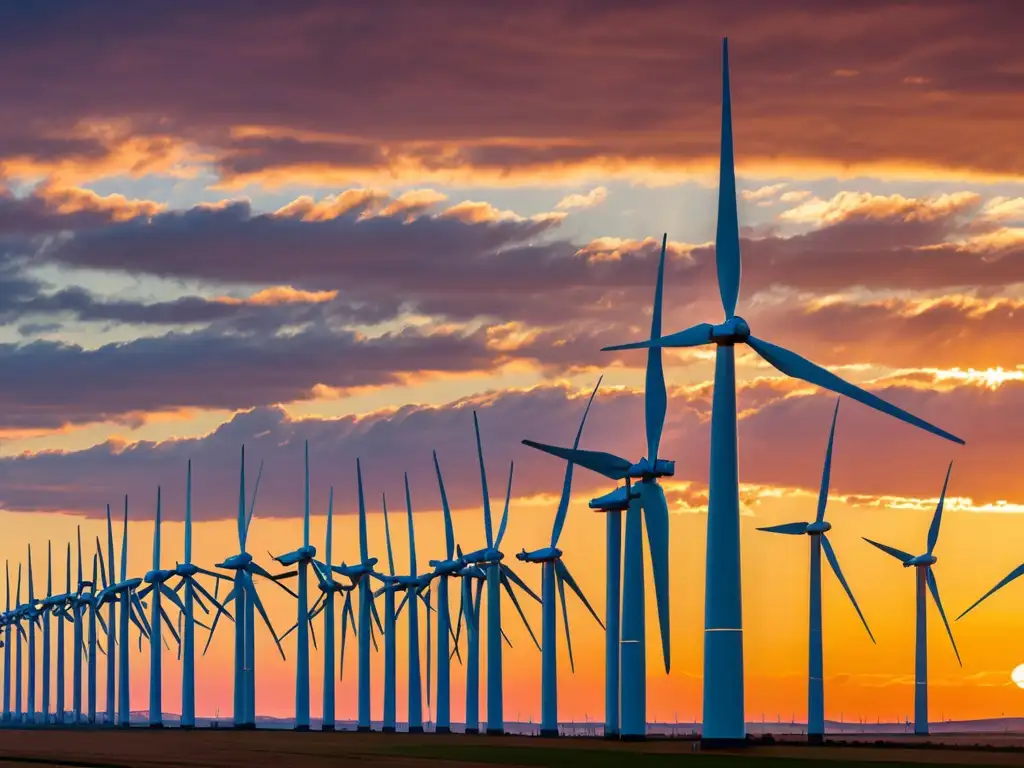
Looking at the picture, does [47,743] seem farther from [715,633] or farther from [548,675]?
[715,633]

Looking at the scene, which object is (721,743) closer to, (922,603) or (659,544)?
(659,544)

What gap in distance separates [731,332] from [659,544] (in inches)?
984

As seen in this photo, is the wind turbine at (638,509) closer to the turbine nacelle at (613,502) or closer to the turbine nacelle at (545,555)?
the turbine nacelle at (613,502)

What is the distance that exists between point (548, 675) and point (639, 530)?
39124mm

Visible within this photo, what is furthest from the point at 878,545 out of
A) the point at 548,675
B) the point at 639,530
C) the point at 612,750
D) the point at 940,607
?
the point at 612,750

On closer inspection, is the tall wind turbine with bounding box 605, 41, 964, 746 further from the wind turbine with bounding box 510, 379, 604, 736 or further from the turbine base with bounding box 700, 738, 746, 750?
the wind turbine with bounding box 510, 379, 604, 736

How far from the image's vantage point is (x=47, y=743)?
17338cm

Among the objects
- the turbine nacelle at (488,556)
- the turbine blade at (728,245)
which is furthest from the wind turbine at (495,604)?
the turbine blade at (728,245)

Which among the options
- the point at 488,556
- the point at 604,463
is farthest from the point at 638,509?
the point at 488,556

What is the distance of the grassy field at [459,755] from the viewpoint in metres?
105

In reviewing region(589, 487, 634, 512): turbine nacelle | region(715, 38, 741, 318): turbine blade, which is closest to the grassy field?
region(589, 487, 634, 512): turbine nacelle

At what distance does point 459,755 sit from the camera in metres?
126

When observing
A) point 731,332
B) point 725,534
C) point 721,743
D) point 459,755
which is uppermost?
point 731,332

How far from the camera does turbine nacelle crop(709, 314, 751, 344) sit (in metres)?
114
